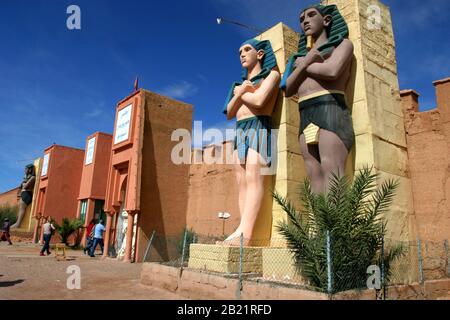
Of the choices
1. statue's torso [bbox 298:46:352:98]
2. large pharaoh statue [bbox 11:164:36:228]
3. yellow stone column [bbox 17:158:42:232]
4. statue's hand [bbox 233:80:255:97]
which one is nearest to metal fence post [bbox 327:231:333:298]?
statue's torso [bbox 298:46:352:98]

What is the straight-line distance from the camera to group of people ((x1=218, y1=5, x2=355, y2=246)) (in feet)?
19.0

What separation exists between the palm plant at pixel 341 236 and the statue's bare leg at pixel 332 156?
1.13 ft

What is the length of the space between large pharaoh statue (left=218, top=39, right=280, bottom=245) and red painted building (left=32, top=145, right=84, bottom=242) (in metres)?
19.7

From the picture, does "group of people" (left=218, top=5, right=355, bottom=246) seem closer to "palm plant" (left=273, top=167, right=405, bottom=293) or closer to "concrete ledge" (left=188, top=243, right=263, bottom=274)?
"concrete ledge" (left=188, top=243, right=263, bottom=274)

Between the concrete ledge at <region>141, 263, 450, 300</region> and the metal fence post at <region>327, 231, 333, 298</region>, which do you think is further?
the concrete ledge at <region>141, 263, 450, 300</region>

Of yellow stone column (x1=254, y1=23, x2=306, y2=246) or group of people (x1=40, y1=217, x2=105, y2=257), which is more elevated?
yellow stone column (x1=254, y1=23, x2=306, y2=246)

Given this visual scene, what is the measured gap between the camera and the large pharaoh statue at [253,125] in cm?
669

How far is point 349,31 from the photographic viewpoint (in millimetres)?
6465

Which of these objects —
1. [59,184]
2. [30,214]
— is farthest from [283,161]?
[30,214]

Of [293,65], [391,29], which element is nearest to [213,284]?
[293,65]

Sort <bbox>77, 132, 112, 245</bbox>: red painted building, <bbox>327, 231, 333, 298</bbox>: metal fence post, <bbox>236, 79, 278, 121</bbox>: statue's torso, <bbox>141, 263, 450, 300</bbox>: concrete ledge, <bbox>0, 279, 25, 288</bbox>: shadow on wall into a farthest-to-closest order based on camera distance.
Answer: <bbox>77, 132, 112, 245</bbox>: red painted building, <bbox>0, 279, 25, 288</bbox>: shadow on wall, <bbox>236, 79, 278, 121</bbox>: statue's torso, <bbox>141, 263, 450, 300</bbox>: concrete ledge, <bbox>327, 231, 333, 298</bbox>: metal fence post

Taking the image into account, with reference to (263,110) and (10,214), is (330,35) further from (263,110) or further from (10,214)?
(10,214)

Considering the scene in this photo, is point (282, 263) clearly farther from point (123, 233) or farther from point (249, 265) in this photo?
point (123, 233)

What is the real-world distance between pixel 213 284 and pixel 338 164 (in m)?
2.79
